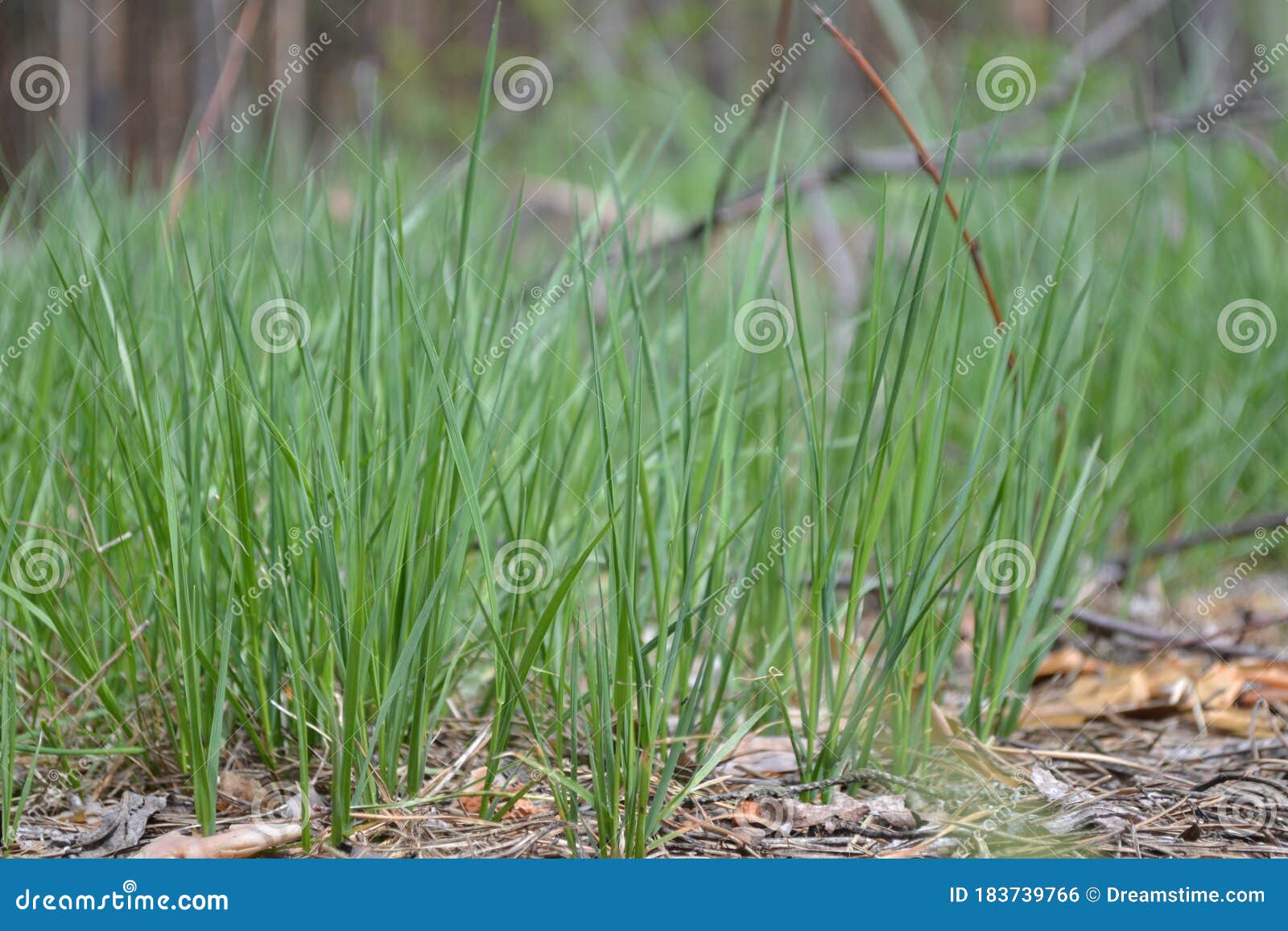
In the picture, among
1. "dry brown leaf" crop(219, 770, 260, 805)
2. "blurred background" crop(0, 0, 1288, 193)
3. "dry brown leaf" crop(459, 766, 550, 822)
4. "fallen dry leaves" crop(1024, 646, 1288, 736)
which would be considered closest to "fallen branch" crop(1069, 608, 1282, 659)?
"fallen dry leaves" crop(1024, 646, 1288, 736)

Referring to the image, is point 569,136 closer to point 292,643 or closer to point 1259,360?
point 1259,360

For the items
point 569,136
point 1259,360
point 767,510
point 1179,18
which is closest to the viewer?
point 767,510

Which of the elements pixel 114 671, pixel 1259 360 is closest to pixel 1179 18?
pixel 1259 360

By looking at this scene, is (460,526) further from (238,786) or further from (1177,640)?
(1177,640)

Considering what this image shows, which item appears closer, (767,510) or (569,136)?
(767,510)

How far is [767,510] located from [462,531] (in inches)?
10.3

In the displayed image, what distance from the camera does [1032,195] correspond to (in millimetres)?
2533

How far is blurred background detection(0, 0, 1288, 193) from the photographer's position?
4.46m

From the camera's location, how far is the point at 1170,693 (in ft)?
4.10

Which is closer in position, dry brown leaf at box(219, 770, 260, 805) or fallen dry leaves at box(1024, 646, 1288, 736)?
dry brown leaf at box(219, 770, 260, 805)

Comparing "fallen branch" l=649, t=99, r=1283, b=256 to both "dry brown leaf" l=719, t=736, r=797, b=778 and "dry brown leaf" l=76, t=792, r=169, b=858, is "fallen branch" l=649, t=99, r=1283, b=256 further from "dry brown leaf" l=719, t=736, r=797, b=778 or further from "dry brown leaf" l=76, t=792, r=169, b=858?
"dry brown leaf" l=76, t=792, r=169, b=858

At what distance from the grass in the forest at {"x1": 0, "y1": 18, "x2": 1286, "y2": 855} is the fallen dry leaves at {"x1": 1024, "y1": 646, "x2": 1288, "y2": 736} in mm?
193

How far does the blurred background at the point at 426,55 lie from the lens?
14.6 feet

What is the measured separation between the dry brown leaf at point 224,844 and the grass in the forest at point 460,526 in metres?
0.03
